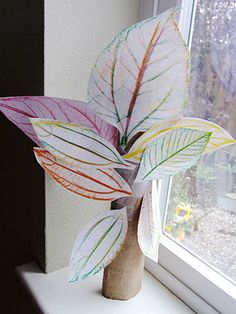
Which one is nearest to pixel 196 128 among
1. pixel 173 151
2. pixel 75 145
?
pixel 173 151

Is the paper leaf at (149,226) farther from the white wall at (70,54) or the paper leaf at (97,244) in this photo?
the white wall at (70,54)

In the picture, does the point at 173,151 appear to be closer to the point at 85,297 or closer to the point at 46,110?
the point at 46,110

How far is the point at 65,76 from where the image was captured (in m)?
0.62

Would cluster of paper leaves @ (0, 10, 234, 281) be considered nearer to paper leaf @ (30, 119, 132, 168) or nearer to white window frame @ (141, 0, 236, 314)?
paper leaf @ (30, 119, 132, 168)

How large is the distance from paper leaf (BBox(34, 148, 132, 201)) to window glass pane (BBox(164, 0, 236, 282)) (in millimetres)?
218

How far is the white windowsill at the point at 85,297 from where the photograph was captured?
65 centimetres

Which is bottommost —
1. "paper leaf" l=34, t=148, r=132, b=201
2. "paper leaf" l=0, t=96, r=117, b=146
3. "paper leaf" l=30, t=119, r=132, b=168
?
"paper leaf" l=34, t=148, r=132, b=201

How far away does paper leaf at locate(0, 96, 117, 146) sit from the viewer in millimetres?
490

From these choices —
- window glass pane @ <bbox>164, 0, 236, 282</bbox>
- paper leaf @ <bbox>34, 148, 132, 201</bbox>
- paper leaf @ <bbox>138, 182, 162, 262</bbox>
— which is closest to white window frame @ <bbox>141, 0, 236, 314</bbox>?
window glass pane @ <bbox>164, 0, 236, 282</bbox>

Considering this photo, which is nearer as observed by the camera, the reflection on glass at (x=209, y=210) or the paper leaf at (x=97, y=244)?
the paper leaf at (x=97, y=244)

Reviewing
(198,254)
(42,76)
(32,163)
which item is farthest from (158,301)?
(42,76)

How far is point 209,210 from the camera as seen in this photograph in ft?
A: 2.17

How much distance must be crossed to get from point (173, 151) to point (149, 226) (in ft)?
0.58

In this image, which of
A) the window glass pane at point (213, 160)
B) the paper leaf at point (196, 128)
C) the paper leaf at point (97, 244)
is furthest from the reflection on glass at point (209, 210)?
the paper leaf at point (97, 244)
